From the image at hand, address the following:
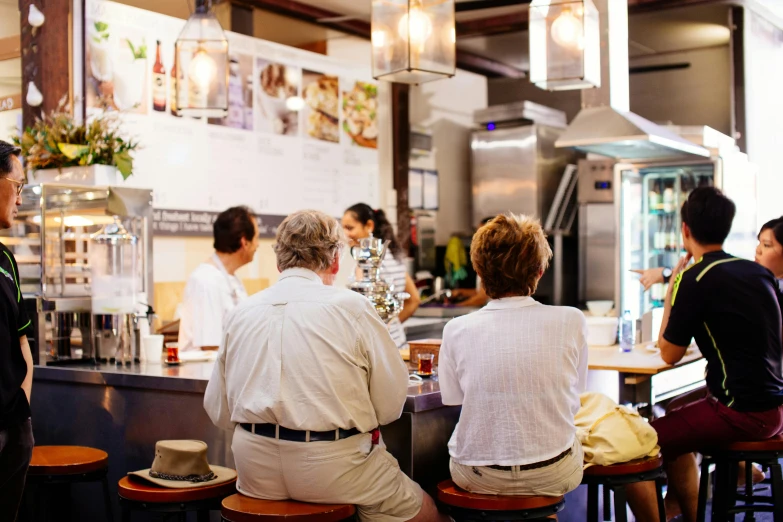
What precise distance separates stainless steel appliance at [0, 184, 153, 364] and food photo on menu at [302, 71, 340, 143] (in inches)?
111

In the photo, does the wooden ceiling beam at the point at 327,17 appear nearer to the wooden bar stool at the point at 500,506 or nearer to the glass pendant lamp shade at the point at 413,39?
the glass pendant lamp shade at the point at 413,39

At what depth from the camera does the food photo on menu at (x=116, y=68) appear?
5371 mm

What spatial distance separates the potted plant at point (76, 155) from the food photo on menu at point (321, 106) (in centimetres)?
256

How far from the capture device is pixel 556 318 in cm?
280

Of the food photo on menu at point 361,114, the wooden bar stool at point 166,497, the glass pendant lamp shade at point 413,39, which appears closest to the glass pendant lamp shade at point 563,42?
the glass pendant lamp shade at point 413,39

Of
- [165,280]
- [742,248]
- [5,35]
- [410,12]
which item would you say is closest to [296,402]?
[410,12]

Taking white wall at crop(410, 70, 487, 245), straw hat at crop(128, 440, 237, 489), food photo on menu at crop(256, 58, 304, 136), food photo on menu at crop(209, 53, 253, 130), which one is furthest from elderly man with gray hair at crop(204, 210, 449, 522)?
white wall at crop(410, 70, 487, 245)

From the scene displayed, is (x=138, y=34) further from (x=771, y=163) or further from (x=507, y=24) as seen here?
(x=771, y=163)

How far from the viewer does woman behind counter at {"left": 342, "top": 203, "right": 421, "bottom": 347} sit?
551 cm

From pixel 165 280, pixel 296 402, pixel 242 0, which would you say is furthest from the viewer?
pixel 242 0

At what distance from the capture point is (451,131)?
30.3 ft

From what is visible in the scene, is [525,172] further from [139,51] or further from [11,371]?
[11,371]

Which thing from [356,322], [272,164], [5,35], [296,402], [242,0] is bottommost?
[296,402]

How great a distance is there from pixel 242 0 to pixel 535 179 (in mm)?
3364
